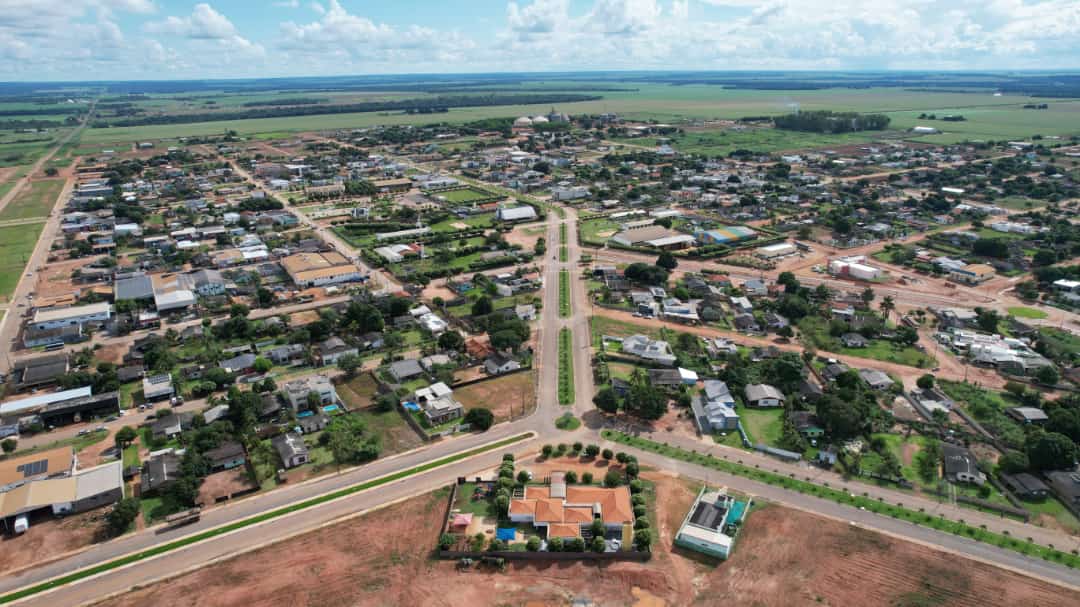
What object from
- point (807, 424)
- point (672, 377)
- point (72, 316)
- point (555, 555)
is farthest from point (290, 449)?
point (72, 316)

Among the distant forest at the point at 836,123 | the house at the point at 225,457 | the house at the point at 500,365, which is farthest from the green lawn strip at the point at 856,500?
the distant forest at the point at 836,123

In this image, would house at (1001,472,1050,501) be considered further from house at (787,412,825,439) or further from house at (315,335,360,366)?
house at (315,335,360,366)

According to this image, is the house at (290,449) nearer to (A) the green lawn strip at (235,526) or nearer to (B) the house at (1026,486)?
(A) the green lawn strip at (235,526)

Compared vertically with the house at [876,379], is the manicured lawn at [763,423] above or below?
below

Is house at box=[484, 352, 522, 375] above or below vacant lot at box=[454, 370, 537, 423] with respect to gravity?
above

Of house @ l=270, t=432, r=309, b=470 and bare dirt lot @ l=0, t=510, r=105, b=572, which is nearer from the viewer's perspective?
bare dirt lot @ l=0, t=510, r=105, b=572

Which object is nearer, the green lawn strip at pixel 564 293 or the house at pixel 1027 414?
the house at pixel 1027 414

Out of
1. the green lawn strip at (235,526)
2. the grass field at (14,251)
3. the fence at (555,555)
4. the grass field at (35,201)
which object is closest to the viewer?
the green lawn strip at (235,526)

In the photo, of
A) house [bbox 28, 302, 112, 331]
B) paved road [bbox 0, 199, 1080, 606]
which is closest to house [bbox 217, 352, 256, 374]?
paved road [bbox 0, 199, 1080, 606]
